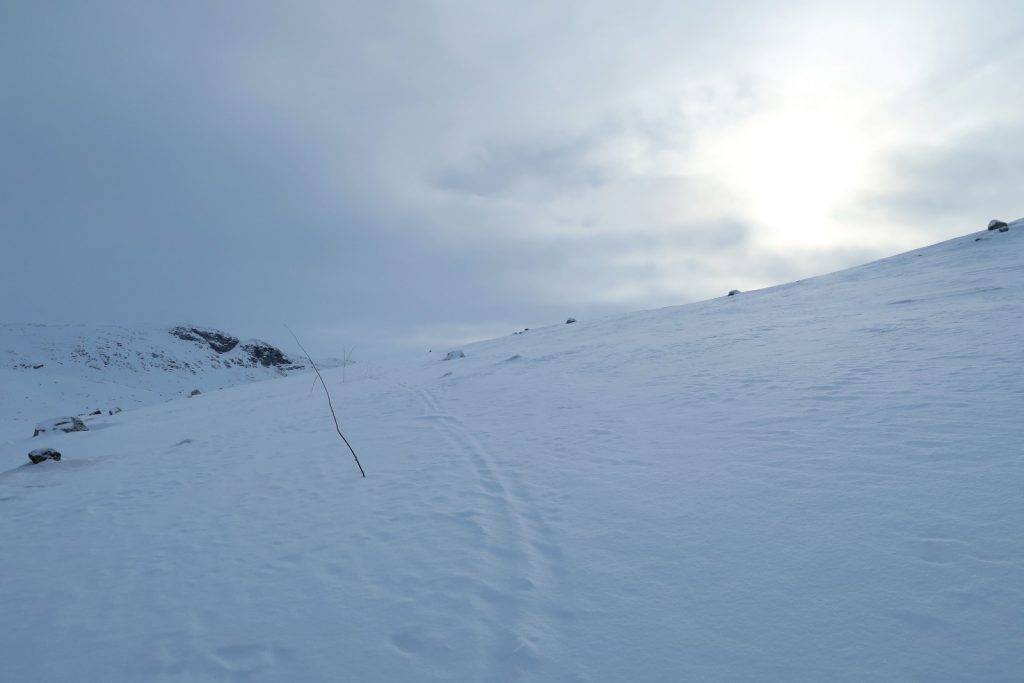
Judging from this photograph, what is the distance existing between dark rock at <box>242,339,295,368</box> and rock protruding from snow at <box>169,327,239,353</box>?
5.42 feet

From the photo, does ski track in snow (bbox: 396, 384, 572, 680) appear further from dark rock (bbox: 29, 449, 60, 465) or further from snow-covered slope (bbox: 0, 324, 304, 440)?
snow-covered slope (bbox: 0, 324, 304, 440)

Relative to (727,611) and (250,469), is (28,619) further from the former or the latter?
(727,611)

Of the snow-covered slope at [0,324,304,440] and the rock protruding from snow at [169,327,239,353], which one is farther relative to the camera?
the rock protruding from snow at [169,327,239,353]

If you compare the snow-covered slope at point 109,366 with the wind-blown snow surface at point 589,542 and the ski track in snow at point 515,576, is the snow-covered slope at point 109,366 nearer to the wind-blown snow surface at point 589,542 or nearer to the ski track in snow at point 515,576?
the wind-blown snow surface at point 589,542

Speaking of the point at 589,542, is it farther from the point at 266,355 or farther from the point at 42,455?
the point at 266,355

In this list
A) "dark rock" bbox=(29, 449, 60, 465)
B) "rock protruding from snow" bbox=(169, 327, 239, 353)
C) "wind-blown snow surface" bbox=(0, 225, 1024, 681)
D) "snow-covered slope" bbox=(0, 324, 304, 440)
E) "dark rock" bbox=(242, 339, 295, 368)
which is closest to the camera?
"wind-blown snow surface" bbox=(0, 225, 1024, 681)

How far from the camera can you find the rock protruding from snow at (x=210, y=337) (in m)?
53.5

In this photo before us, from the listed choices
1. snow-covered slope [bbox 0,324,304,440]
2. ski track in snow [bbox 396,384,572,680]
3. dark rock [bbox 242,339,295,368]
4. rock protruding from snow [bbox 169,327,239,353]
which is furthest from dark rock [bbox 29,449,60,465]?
dark rock [bbox 242,339,295,368]

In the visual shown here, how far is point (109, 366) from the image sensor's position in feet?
131

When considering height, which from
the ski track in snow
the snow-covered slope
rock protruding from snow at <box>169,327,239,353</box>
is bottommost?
the ski track in snow

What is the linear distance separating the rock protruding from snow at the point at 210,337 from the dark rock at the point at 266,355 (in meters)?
1.65

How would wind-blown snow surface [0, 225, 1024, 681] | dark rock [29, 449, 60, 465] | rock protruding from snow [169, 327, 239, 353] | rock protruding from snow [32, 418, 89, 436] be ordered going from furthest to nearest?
rock protruding from snow [169, 327, 239, 353], rock protruding from snow [32, 418, 89, 436], dark rock [29, 449, 60, 465], wind-blown snow surface [0, 225, 1024, 681]

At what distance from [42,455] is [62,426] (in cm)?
802

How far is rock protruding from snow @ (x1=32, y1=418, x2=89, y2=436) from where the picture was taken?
15.9 m
